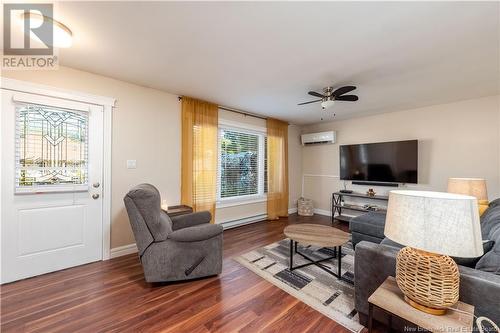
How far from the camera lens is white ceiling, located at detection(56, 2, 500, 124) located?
61.7 inches

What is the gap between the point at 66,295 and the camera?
2.01 m

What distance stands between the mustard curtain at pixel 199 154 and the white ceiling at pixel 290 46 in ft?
1.46

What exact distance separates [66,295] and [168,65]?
8.40 feet

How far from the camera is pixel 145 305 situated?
1870 mm

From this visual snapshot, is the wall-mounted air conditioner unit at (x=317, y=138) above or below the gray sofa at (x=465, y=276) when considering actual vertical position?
above

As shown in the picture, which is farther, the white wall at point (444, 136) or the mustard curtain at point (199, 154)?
the mustard curtain at point (199, 154)

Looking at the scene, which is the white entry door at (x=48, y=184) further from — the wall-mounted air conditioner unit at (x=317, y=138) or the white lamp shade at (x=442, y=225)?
the wall-mounted air conditioner unit at (x=317, y=138)

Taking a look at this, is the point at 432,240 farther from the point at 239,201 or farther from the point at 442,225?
the point at 239,201

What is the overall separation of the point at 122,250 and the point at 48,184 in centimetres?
121

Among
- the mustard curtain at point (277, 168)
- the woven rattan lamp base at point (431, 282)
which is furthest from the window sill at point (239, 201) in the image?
the woven rattan lamp base at point (431, 282)

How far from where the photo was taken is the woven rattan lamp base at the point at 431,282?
1.05 metres

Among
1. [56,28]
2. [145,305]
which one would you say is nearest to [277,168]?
[145,305]

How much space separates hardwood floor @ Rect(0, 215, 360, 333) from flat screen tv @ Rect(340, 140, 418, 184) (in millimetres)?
3340

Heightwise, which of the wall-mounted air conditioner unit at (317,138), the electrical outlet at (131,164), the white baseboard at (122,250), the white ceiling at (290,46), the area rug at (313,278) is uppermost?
the white ceiling at (290,46)
